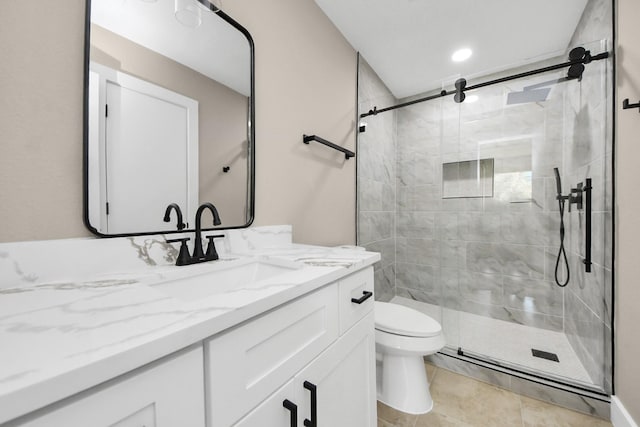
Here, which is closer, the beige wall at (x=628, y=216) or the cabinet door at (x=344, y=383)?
the cabinet door at (x=344, y=383)

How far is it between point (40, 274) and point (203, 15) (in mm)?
1098

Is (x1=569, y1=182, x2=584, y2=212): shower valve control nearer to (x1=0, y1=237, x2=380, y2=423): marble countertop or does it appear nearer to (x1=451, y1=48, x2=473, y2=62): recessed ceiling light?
(x1=451, y1=48, x2=473, y2=62): recessed ceiling light

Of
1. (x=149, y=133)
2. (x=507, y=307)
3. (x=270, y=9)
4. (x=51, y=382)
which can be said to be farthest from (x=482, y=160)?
(x=51, y=382)

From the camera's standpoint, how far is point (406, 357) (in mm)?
1452

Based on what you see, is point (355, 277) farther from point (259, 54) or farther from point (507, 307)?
point (507, 307)

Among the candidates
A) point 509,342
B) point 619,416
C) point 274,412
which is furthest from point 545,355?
point 274,412

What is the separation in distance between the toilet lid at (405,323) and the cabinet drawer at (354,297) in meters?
0.40

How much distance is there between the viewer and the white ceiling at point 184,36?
85 centimetres

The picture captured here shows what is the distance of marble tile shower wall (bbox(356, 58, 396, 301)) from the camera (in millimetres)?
2287

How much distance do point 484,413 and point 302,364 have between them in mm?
1363

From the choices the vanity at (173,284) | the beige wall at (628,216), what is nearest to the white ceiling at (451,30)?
the beige wall at (628,216)

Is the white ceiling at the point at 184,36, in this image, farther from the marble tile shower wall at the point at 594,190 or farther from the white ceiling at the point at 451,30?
the marble tile shower wall at the point at 594,190

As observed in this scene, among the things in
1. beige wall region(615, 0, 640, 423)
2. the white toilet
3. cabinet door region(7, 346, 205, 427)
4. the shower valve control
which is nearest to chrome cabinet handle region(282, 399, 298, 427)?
cabinet door region(7, 346, 205, 427)

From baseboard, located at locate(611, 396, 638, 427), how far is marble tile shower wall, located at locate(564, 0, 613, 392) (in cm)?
7
